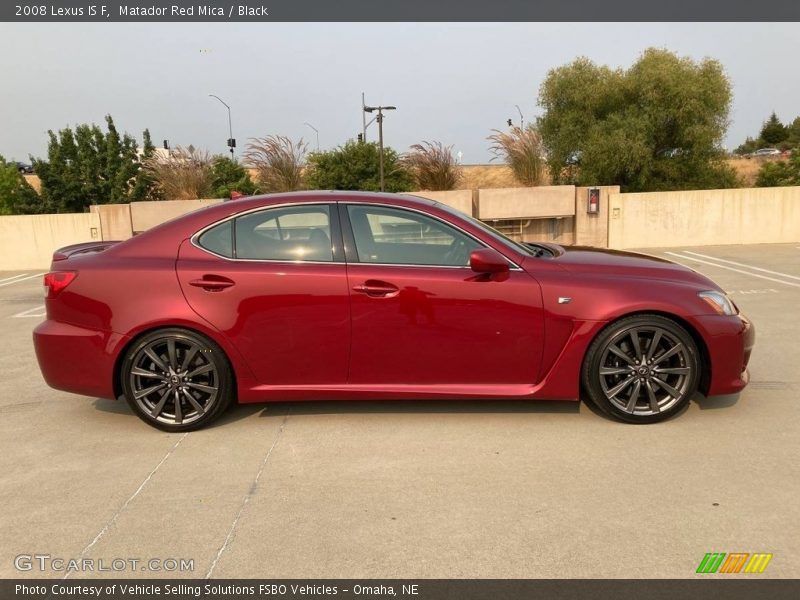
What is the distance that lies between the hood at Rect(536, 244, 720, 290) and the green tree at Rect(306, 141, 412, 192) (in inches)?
560

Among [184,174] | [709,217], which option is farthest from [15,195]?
[709,217]

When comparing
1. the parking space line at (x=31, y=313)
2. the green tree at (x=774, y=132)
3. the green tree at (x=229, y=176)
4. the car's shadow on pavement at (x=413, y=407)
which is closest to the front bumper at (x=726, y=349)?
the car's shadow on pavement at (x=413, y=407)

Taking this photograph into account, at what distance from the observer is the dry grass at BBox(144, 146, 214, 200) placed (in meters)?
17.5

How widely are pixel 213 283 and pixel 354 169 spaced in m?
15.4

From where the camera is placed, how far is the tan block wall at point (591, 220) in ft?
51.2

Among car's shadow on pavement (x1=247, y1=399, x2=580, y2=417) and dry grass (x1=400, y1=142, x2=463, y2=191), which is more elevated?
A: dry grass (x1=400, y1=142, x2=463, y2=191)

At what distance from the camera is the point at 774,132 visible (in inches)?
3024

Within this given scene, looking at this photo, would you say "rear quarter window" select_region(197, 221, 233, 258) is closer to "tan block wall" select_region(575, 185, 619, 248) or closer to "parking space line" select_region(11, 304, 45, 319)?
"parking space line" select_region(11, 304, 45, 319)

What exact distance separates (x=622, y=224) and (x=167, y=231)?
13.8 m

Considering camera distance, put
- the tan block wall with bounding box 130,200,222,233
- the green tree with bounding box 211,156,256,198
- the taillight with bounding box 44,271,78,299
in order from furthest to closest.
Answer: the green tree with bounding box 211,156,256,198, the tan block wall with bounding box 130,200,222,233, the taillight with bounding box 44,271,78,299

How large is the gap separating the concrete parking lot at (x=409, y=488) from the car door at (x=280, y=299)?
1.55 feet
